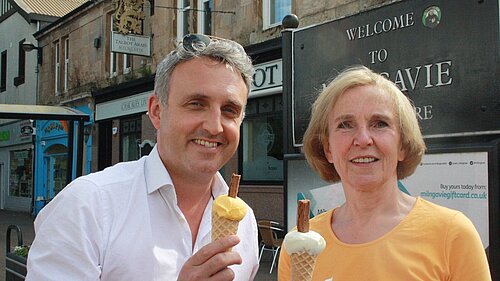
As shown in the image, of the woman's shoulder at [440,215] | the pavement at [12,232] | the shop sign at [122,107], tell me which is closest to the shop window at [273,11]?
the shop sign at [122,107]

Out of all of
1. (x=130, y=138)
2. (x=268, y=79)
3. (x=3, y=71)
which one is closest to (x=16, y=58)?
(x=3, y=71)

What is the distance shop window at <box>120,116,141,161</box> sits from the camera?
1802cm

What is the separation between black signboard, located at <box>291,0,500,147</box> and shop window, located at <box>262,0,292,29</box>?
8088 millimetres

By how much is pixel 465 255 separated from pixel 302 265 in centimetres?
55

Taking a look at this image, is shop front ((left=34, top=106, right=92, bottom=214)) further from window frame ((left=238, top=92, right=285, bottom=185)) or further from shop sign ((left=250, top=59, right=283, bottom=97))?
shop sign ((left=250, top=59, right=283, bottom=97))

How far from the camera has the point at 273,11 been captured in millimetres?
12398

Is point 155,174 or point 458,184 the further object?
point 458,184

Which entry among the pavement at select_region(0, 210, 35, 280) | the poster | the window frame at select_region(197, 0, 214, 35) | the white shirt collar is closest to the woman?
the white shirt collar

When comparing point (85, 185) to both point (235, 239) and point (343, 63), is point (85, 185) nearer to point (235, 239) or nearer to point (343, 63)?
point (235, 239)

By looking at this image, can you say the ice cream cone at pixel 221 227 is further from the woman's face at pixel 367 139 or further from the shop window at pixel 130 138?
the shop window at pixel 130 138

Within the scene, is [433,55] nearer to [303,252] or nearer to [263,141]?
[303,252]

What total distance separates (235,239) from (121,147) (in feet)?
58.1

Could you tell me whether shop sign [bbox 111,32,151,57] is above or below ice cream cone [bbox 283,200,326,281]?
above

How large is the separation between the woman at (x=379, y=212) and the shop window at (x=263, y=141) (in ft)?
32.5
